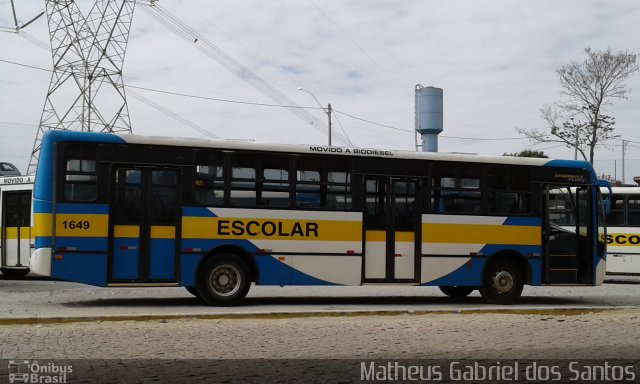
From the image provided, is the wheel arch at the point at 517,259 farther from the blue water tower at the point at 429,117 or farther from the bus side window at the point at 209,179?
the blue water tower at the point at 429,117

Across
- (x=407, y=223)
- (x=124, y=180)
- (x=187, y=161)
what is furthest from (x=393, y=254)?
(x=124, y=180)

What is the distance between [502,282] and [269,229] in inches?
187

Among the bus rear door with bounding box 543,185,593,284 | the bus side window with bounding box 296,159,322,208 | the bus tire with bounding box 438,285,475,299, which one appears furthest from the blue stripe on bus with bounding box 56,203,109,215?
the bus rear door with bounding box 543,185,593,284

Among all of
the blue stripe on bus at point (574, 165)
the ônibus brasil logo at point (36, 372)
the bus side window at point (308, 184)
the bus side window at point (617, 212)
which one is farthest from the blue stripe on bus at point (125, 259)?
the bus side window at point (617, 212)

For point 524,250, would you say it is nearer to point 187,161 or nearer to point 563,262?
point 563,262

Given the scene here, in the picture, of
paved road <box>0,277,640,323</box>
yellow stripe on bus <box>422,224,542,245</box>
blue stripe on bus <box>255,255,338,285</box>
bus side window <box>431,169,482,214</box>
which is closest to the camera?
paved road <box>0,277,640,323</box>

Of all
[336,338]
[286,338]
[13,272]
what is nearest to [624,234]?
[336,338]

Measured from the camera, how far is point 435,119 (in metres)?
60.5

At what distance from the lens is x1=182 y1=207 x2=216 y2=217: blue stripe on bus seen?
43.9ft

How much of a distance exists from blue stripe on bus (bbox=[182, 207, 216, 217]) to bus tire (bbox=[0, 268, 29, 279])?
971cm

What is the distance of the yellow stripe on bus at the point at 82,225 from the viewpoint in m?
12.8

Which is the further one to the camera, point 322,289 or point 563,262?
point 322,289

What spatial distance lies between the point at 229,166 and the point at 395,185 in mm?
3201

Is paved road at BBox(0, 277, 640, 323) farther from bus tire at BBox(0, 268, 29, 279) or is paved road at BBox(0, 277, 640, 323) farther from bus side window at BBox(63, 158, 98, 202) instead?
bus side window at BBox(63, 158, 98, 202)
